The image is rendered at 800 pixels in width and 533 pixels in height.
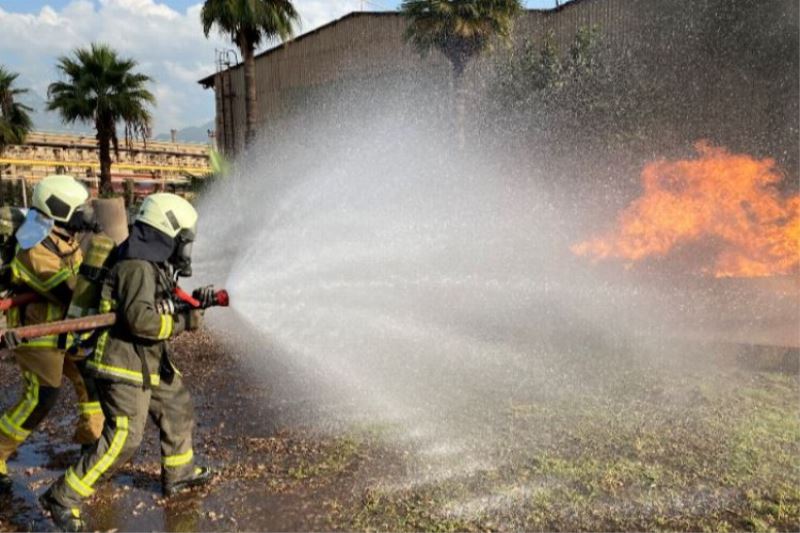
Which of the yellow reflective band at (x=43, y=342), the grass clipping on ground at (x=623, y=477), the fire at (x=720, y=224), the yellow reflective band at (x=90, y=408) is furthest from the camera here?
the fire at (x=720, y=224)

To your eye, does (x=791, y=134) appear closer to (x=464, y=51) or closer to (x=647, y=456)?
(x=464, y=51)

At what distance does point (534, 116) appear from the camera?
19.4 meters

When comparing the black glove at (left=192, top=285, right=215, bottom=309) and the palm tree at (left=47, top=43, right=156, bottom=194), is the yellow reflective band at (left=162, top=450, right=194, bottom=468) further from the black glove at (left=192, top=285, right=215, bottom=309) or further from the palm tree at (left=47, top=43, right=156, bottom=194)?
the palm tree at (left=47, top=43, right=156, bottom=194)

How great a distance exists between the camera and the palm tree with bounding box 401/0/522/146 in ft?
63.9

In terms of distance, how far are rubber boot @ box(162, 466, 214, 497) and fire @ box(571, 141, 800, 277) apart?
772cm

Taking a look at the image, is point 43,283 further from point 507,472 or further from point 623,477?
point 623,477

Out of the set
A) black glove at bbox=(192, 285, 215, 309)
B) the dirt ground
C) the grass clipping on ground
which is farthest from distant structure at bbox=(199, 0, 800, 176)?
black glove at bbox=(192, 285, 215, 309)

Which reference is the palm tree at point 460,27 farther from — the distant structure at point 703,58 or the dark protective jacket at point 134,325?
the dark protective jacket at point 134,325

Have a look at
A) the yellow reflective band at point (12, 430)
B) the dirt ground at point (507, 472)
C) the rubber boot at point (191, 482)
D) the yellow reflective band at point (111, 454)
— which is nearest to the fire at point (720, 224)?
the dirt ground at point (507, 472)

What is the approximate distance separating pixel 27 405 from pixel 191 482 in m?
1.33

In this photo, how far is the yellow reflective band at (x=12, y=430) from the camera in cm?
468

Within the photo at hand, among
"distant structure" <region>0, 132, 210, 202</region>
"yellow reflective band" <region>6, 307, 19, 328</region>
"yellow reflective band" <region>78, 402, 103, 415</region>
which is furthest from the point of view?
"distant structure" <region>0, 132, 210, 202</region>

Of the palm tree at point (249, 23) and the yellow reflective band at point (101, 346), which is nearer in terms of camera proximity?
the yellow reflective band at point (101, 346)

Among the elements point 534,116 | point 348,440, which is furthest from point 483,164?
point 348,440
